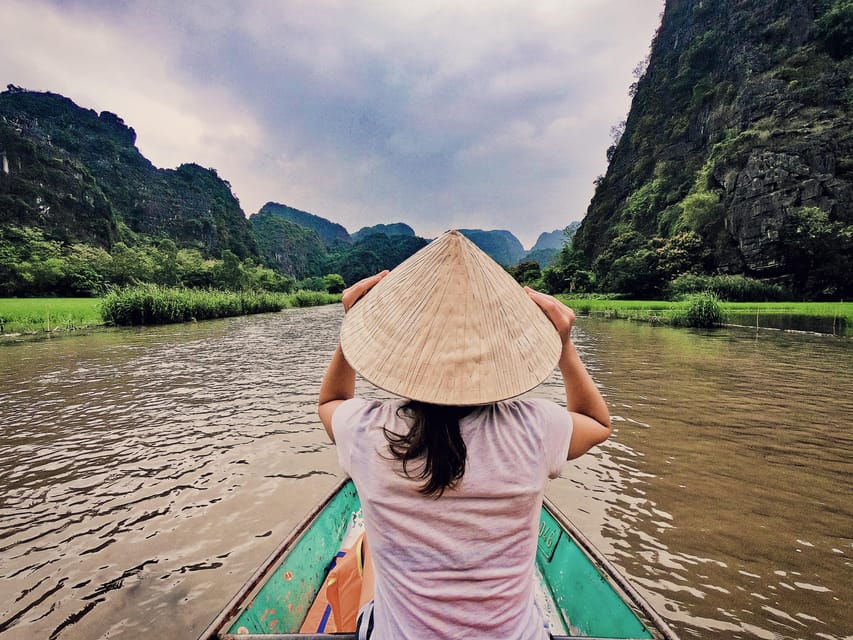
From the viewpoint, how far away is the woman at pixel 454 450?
36.0 inches

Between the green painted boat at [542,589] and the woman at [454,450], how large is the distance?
1.65 ft

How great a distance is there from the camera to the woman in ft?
3.00

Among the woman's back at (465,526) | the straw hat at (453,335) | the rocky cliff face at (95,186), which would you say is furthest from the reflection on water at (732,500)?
the rocky cliff face at (95,186)

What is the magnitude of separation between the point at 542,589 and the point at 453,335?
198 centimetres

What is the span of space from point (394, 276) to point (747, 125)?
4169 cm

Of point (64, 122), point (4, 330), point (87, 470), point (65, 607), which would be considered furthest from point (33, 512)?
point (64, 122)

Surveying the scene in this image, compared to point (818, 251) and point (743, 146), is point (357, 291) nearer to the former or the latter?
point (818, 251)

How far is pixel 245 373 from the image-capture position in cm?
845

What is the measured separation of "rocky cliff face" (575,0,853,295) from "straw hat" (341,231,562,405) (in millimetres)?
Result: 30012

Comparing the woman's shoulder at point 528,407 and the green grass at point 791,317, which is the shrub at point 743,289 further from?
the woman's shoulder at point 528,407

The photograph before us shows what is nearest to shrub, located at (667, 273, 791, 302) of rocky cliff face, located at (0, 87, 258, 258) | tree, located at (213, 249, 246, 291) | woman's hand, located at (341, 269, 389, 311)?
woman's hand, located at (341, 269, 389, 311)

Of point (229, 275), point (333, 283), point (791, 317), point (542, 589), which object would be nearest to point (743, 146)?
point (791, 317)

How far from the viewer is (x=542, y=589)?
2.22 meters

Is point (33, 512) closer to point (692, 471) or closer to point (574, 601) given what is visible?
point (574, 601)
